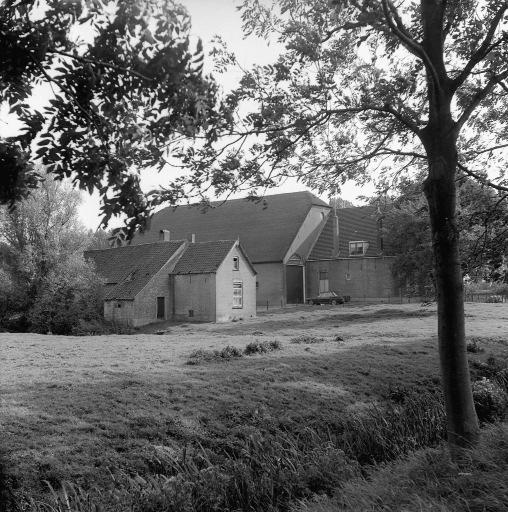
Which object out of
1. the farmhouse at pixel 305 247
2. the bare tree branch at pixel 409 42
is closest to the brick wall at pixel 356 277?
the farmhouse at pixel 305 247

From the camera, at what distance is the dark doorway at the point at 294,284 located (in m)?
48.2

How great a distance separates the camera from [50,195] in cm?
3425

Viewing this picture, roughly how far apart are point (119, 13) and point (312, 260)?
45.5 metres

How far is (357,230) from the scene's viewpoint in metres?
48.4

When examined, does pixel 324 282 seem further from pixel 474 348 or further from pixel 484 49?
pixel 484 49

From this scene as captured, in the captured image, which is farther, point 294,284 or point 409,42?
point 294,284

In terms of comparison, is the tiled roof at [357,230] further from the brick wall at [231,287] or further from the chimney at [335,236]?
the brick wall at [231,287]

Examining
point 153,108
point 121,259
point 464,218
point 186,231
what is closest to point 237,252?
point 121,259

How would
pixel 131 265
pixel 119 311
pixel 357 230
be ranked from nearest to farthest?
pixel 119 311, pixel 131 265, pixel 357 230

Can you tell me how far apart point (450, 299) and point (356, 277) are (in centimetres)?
3968

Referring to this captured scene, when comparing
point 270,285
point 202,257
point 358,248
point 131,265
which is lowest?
point 270,285

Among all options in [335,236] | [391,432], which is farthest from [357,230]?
[391,432]

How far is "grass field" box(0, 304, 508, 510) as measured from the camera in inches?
309

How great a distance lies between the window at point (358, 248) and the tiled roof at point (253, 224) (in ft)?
17.1
